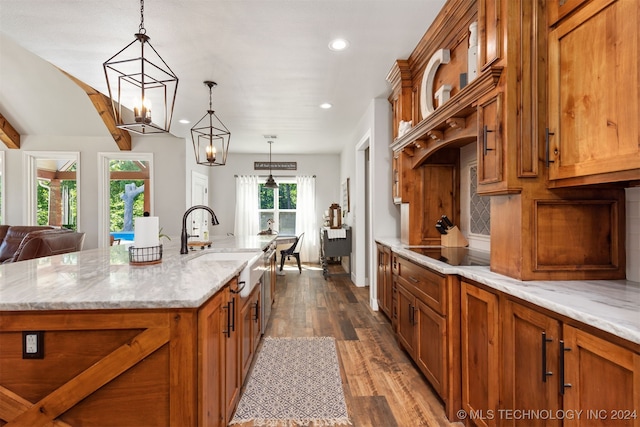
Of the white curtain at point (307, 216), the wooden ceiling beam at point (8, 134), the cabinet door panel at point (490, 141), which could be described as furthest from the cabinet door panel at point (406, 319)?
A: the wooden ceiling beam at point (8, 134)

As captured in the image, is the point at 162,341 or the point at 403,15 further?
the point at 403,15

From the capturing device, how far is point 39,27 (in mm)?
2416

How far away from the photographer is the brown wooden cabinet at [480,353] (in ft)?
4.72

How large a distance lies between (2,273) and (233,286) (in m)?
1.16

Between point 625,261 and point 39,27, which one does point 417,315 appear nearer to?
point 625,261

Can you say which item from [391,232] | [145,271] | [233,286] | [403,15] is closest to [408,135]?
[403,15]

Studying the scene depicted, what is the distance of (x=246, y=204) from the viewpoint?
24.5 feet

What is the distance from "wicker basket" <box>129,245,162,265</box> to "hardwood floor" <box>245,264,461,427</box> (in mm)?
1506

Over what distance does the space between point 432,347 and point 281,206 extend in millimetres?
6139

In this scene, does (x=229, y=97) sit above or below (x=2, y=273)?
above

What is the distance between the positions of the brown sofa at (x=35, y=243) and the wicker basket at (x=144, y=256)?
10.4ft

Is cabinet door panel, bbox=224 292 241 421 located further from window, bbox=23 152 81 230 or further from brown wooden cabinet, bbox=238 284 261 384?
window, bbox=23 152 81 230

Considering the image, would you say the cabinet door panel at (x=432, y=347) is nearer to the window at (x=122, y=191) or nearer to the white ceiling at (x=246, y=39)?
the white ceiling at (x=246, y=39)

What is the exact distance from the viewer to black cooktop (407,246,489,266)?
196 cm
